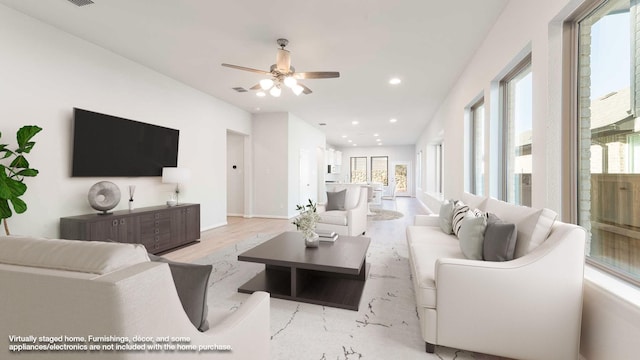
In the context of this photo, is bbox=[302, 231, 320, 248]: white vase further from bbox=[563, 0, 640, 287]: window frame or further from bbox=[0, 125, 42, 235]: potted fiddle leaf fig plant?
bbox=[0, 125, 42, 235]: potted fiddle leaf fig plant

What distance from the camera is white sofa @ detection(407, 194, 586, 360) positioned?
153cm

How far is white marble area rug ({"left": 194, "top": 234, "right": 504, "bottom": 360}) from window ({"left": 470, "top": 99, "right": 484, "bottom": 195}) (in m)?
1.96

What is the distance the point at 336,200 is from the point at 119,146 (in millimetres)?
3438

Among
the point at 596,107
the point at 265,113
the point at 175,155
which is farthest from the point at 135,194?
the point at 596,107

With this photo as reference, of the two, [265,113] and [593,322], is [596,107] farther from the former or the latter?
[265,113]

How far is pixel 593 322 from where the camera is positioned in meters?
1.51

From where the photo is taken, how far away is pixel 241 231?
216 inches

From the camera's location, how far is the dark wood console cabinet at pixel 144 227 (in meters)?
3.09

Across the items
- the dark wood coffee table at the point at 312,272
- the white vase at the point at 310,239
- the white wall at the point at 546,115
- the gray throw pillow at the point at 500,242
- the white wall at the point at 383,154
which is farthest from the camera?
the white wall at the point at 383,154

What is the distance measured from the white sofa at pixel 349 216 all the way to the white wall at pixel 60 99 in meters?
2.75

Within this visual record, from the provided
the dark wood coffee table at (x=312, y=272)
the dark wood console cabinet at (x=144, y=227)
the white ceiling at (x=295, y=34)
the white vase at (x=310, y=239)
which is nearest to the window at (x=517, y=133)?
the white ceiling at (x=295, y=34)

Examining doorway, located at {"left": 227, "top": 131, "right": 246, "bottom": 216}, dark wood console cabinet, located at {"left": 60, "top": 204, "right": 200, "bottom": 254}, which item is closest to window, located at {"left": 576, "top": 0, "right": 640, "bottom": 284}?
dark wood console cabinet, located at {"left": 60, "top": 204, "right": 200, "bottom": 254}

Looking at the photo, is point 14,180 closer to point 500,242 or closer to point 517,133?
point 500,242

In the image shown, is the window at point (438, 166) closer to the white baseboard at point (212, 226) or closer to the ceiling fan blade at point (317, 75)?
the white baseboard at point (212, 226)
